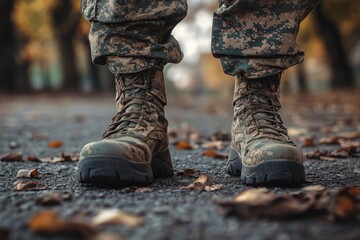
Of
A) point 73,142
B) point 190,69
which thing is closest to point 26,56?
point 73,142

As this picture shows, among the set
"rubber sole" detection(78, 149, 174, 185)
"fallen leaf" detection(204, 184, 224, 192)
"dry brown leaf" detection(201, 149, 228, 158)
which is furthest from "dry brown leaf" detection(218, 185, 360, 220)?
"dry brown leaf" detection(201, 149, 228, 158)

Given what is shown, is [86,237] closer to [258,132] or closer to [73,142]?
[258,132]

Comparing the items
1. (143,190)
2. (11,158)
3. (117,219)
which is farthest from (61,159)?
(117,219)

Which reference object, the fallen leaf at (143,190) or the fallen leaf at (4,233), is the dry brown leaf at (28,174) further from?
the fallen leaf at (4,233)

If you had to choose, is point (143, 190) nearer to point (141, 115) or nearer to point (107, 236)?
point (141, 115)

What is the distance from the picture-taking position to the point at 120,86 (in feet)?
7.15

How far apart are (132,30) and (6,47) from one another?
16.1m

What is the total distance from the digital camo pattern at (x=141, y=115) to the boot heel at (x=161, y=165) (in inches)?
1.0

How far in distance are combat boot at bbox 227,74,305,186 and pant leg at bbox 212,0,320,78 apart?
8cm

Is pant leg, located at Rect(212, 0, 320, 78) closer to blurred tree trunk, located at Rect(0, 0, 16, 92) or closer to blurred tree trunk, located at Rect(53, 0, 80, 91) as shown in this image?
blurred tree trunk, located at Rect(0, 0, 16, 92)

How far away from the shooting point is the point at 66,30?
2070cm

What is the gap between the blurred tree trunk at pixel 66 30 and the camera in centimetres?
2047

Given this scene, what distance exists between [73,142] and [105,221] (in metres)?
2.88

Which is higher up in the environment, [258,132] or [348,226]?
[258,132]
